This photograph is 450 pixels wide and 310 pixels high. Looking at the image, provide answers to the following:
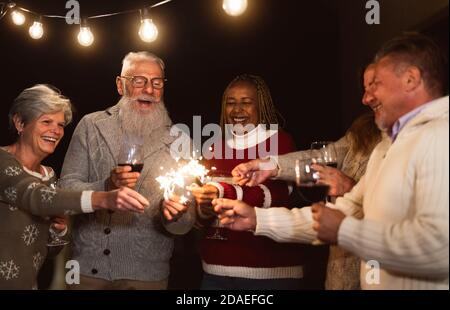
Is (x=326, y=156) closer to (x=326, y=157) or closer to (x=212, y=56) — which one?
(x=326, y=157)

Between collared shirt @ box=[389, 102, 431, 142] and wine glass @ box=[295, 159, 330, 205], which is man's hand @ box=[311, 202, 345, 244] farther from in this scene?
collared shirt @ box=[389, 102, 431, 142]

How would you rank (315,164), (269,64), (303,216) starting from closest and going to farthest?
(315,164) → (303,216) → (269,64)

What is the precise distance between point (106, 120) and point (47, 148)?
0.45 metres

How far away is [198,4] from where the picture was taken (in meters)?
6.39

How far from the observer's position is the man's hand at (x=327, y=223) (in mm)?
2150

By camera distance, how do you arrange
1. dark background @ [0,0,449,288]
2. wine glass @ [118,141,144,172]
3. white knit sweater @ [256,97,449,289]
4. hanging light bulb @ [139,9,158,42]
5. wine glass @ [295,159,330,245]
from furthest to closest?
dark background @ [0,0,449,288] → hanging light bulb @ [139,9,158,42] → wine glass @ [118,141,144,172] → wine glass @ [295,159,330,245] → white knit sweater @ [256,97,449,289]

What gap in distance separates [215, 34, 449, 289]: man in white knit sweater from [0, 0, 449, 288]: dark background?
361cm

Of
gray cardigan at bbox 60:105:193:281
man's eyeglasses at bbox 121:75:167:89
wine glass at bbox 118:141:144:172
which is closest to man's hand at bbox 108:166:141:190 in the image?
wine glass at bbox 118:141:144:172

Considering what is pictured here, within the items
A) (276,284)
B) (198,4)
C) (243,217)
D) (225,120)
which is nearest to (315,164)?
(243,217)

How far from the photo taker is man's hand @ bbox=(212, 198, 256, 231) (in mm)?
2727

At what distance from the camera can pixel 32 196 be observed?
9.12ft

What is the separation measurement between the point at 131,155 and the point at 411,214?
1.42 metres

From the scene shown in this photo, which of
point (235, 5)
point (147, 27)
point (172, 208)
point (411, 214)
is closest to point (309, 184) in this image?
point (411, 214)
